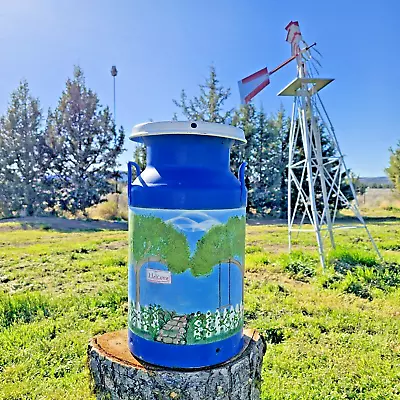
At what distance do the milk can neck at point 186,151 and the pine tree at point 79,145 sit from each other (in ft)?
49.9

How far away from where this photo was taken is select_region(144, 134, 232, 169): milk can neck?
1.29 meters

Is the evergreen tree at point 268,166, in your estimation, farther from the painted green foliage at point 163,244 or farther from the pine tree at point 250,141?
the painted green foliage at point 163,244

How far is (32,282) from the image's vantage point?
488 centimetres

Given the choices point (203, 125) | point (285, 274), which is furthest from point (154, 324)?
point (285, 274)

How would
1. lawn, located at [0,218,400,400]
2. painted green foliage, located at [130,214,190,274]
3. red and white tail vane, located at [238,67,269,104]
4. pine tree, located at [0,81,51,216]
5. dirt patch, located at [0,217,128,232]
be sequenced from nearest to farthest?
painted green foliage, located at [130,214,190,274]
lawn, located at [0,218,400,400]
red and white tail vane, located at [238,67,269,104]
dirt patch, located at [0,217,128,232]
pine tree, located at [0,81,51,216]

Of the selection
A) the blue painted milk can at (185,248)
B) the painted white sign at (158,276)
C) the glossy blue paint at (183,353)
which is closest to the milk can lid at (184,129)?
the blue painted milk can at (185,248)

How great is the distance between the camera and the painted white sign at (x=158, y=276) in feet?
4.09

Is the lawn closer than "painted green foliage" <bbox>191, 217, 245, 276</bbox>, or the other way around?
"painted green foliage" <bbox>191, 217, 245, 276</bbox>

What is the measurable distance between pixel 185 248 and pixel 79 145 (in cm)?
1551

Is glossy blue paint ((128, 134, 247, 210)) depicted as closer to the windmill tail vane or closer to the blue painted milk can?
the blue painted milk can

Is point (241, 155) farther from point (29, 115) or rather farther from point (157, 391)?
point (157, 391)

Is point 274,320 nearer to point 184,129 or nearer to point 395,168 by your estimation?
point 184,129

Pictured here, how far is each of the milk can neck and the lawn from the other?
4.15 feet

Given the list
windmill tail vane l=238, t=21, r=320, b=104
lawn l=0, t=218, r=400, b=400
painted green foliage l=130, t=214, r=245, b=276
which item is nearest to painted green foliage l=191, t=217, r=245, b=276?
painted green foliage l=130, t=214, r=245, b=276
